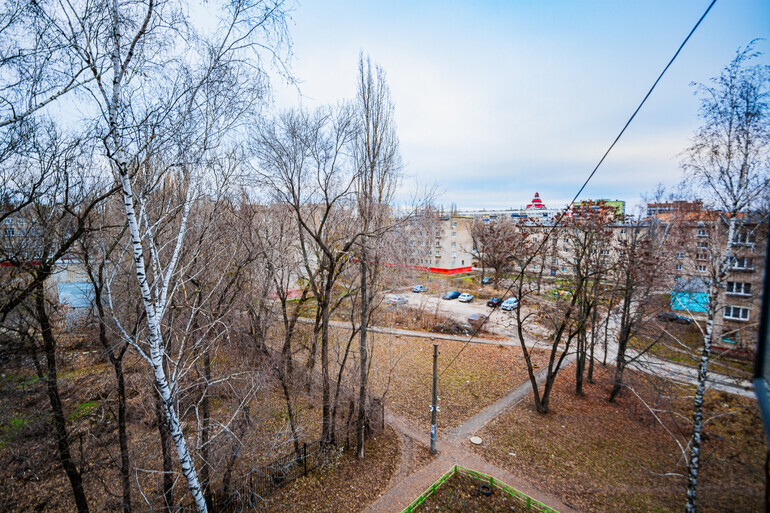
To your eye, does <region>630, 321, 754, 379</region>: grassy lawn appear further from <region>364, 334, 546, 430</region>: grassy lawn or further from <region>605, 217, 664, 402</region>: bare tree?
<region>364, 334, 546, 430</region>: grassy lawn

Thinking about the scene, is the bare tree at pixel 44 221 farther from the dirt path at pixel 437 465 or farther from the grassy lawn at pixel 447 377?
the grassy lawn at pixel 447 377

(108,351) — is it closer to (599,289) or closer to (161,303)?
(161,303)

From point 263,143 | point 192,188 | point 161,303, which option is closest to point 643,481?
point 161,303

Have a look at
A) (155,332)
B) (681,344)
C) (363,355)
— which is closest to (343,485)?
(363,355)

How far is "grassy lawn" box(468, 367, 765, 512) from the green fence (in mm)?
852

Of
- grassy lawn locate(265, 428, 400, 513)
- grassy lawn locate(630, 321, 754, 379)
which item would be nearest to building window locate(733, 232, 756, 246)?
grassy lawn locate(630, 321, 754, 379)

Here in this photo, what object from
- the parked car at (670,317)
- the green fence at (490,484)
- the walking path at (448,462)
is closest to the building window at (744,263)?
the walking path at (448,462)

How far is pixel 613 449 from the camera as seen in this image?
10.1m

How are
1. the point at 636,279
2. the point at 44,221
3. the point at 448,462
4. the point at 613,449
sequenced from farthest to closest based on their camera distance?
1. the point at 636,279
2. the point at 613,449
3. the point at 448,462
4. the point at 44,221

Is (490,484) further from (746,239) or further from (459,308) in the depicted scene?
(459,308)

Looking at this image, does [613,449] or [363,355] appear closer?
[363,355]

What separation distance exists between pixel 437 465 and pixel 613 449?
227 inches

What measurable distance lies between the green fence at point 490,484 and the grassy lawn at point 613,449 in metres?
0.85

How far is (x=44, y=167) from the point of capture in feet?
19.0
